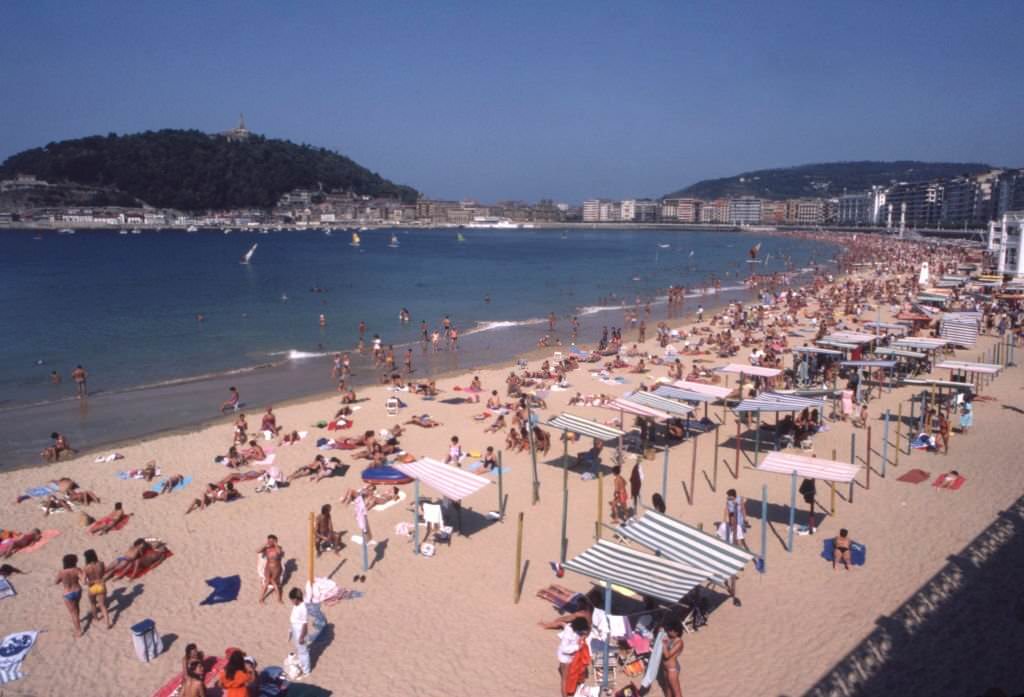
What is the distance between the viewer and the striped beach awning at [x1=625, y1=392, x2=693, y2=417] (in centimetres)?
1336

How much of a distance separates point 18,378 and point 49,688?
67.0 feet

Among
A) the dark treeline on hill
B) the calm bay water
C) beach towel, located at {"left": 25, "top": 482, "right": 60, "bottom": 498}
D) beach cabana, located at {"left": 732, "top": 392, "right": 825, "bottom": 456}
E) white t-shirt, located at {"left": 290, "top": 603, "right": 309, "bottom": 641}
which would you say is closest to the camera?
white t-shirt, located at {"left": 290, "top": 603, "right": 309, "bottom": 641}

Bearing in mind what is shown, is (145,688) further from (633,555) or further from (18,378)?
(18,378)

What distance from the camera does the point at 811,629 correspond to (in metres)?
7.86

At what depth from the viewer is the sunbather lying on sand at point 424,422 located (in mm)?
16281

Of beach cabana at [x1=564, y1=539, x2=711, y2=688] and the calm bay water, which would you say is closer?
beach cabana at [x1=564, y1=539, x2=711, y2=688]

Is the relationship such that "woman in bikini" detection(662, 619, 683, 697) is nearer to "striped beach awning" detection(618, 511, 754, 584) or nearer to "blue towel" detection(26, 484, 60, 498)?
"striped beach awning" detection(618, 511, 754, 584)

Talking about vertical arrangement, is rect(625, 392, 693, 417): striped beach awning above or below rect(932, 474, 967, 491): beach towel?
above

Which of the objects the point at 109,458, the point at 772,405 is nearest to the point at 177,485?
Answer: the point at 109,458

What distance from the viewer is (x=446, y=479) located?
1015 cm

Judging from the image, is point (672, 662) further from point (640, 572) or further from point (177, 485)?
point (177, 485)

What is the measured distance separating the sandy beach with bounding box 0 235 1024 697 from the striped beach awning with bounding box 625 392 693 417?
97 centimetres

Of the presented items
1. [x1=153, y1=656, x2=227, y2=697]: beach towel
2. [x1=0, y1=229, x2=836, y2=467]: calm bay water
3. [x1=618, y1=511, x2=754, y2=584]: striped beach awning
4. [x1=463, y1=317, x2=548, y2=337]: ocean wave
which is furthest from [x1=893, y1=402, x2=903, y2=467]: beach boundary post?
[x1=463, y1=317, x2=548, y2=337]: ocean wave

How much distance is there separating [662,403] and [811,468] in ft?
12.4
